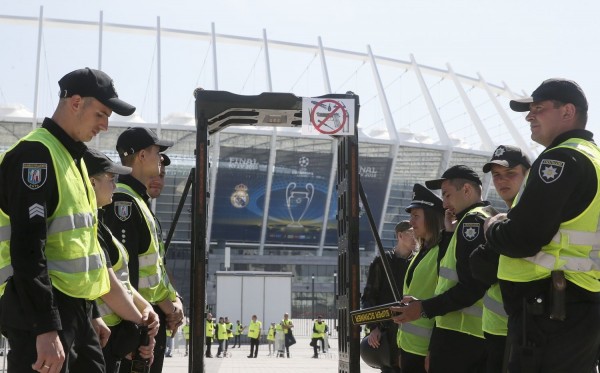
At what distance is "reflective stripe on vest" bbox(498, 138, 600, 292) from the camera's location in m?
3.56

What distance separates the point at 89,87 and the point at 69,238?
2.54 feet

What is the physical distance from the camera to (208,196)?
6.42m

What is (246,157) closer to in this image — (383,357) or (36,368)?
(383,357)

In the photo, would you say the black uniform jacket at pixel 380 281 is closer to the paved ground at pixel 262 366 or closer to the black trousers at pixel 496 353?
the black trousers at pixel 496 353

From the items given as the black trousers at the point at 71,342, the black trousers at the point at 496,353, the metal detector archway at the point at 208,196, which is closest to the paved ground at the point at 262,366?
the metal detector archway at the point at 208,196

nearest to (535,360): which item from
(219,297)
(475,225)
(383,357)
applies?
(475,225)

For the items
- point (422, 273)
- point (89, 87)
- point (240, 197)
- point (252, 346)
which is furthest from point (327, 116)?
point (240, 197)

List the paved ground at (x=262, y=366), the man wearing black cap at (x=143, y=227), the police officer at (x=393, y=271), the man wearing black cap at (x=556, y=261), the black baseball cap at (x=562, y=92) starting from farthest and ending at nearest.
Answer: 1. the paved ground at (x=262, y=366)
2. the police officer at (x=393, y=271)
3. the man wearing black cap at (x=143, y=227)
4. the black baseball cap at (x=562, y=92)
5. the man wearing black cap at (x=556, y=261)

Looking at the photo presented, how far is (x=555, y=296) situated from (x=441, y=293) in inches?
65.2

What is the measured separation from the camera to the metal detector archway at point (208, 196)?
6152mm

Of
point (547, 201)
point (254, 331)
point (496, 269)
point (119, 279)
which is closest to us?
point (547, 201)

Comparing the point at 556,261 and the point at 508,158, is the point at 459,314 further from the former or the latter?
the point at 556,261

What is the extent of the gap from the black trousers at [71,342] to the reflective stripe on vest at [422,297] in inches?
110

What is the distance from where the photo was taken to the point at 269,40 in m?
65.1
